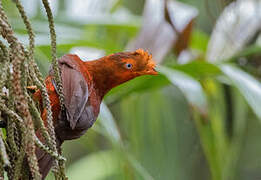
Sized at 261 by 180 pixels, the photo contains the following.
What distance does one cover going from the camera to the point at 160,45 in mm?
2195

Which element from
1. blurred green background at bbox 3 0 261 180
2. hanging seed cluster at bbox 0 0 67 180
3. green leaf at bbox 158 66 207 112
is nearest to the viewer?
hanging seed cluster at bbox 0 0 67 180

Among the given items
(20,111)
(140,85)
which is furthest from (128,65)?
(20,111)

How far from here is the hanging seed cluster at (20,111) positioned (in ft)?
2.42

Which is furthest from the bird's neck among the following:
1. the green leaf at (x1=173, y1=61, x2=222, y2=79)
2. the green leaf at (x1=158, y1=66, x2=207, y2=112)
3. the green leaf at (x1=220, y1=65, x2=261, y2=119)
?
the green leaf at (x1=173, y1=61, x2=222, y2=79)

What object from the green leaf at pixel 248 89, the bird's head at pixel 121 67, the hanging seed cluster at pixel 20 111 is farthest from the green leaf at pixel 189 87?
the hanging seed cluster at pixel 20 111

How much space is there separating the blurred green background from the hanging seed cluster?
0.73m

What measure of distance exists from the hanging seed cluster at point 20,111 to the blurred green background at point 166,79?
73 centimetres

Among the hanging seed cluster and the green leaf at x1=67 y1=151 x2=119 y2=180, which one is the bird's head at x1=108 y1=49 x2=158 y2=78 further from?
the green leaf at x1=67 y1=151 x2=119 y2=180

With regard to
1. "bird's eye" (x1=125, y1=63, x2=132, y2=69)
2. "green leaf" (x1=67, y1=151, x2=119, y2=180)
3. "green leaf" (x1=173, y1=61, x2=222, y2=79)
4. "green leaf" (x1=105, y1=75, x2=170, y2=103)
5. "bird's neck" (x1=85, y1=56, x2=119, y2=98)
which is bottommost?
"green leaf" (x1=67, y1=151, x2=119, y2=180)

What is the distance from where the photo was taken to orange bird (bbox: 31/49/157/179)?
112cm

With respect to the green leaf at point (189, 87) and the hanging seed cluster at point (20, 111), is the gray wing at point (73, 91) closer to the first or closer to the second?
the hanging seed cluster at point (20, 111)

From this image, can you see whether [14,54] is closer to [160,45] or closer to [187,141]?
[160,45]

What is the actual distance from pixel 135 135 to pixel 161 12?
2.13ft

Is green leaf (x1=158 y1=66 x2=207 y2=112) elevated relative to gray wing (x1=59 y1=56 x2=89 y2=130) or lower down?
lower down
